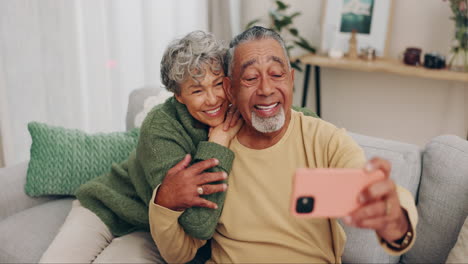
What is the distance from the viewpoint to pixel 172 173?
4.14 feet

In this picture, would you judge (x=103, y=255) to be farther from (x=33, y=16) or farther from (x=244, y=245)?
(x=33, y=16)

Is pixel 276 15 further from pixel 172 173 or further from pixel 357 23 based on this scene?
pixel 172 173

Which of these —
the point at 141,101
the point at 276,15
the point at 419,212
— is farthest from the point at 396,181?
the point at 276,15

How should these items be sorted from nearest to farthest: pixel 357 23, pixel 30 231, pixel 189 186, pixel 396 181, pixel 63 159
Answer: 1. pixel 189 186
2. pixel 396 181
3. pixel 30 231
4. pixel 63 159
5. pixel 357 23

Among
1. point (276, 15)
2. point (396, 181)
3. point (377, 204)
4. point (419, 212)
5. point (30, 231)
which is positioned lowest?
point (30, 231)

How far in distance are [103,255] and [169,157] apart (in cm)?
47

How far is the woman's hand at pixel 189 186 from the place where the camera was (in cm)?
122

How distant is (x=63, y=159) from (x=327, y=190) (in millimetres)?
1395

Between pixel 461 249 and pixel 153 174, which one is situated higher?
pixel 153 174

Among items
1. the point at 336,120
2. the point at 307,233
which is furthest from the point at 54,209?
the point at 336,120

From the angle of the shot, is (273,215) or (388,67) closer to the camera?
(273,215)

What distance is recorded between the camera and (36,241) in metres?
1.65

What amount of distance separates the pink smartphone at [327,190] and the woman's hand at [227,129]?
629 mm

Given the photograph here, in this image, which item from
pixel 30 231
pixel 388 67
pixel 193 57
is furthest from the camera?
pixel 388 67
